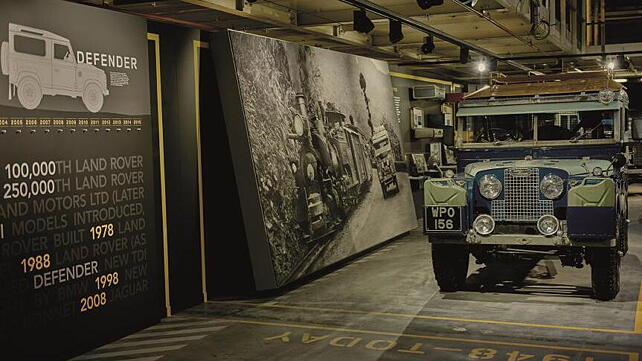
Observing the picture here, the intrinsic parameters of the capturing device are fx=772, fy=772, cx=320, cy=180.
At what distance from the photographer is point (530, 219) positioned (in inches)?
320

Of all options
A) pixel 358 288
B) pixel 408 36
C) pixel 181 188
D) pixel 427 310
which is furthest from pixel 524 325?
pixel 408 36

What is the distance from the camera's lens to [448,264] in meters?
8.65

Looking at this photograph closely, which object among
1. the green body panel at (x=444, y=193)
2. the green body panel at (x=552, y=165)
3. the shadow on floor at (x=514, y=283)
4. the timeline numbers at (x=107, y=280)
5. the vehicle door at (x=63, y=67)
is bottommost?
the shadow on floor at (x=514, y=283)

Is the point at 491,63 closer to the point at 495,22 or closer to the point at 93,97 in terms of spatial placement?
the point at 495,22

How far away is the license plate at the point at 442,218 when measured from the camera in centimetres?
820

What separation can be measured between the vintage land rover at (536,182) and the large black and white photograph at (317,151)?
1.70 metres

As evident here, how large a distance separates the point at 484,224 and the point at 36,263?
4.51 meters

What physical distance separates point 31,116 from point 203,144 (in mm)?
2677

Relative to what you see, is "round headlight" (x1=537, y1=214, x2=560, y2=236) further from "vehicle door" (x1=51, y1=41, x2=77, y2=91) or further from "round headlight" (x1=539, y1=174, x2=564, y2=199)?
"vehicle door" (x1=51, y1=41, x2=77, y2=91)

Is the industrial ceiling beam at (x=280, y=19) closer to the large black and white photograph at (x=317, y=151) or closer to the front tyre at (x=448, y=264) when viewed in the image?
the large black and white photograph at (x=317, y=151)

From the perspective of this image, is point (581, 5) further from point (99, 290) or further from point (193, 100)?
point (99, 290)

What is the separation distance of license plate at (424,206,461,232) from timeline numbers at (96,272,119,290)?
10.9 ft

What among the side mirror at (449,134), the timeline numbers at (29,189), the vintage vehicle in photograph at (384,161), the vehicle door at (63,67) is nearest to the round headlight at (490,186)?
the side mirror at (449,134)

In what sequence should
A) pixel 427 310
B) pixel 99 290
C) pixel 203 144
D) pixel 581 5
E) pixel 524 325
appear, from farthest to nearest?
pixel 581 5
pixel 203 144
pixel 427 310
pixel 524 325
pixel 99 290
